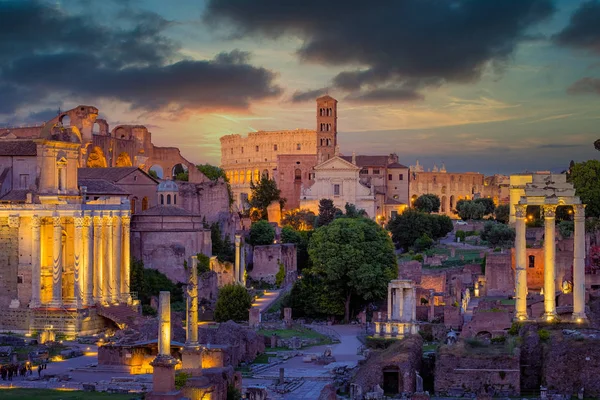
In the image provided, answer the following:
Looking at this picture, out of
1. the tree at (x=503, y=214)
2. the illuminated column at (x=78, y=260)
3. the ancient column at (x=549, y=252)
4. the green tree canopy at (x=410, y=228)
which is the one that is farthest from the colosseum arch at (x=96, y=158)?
the tree at (x=503, y=214)

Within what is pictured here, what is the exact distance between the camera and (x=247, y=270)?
73.4 m

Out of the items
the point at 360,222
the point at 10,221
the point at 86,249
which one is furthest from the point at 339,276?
the point at 10,221

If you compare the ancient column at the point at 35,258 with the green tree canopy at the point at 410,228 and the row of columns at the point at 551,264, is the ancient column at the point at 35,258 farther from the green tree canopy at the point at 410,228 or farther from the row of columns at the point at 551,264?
the green tree canopy at the point at 410,228

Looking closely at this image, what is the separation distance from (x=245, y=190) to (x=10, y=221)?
9437 centimetres

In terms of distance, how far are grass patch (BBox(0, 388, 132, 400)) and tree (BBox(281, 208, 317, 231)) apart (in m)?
63.0

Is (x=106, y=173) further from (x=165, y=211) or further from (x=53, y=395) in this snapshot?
(x=53, y=395)

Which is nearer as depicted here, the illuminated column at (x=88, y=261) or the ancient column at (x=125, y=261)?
the illuminated column at (x=88, y=261)

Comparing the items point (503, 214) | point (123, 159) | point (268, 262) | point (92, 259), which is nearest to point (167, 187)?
point (268, 262)

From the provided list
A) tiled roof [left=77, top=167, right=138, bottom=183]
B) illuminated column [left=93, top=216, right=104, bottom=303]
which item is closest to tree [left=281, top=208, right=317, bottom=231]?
tiled roof [left=77, top=167, right=138, bottom=183]

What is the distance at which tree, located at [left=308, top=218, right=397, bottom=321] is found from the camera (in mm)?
57750

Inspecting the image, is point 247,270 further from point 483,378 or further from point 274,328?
point 483,378

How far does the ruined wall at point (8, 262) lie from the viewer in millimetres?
50125

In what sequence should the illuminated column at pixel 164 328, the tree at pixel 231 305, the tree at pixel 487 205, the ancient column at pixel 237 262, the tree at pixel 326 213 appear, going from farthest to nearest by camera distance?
1. the tree at pixel 487 205
2. the tree at pixel 326 213
3. the ancient column at pixel 237 262
4. the tree at pixel 231 305
5. the illuminated column at pixel 164 328

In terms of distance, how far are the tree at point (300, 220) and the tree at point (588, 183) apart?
2782cm
